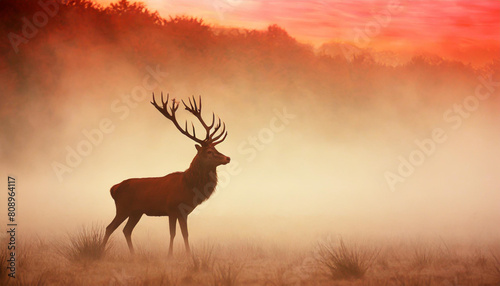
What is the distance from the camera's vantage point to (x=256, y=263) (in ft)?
27.2

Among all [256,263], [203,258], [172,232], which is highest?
[172,232]

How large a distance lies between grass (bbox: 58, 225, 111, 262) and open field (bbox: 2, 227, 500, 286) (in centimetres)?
2

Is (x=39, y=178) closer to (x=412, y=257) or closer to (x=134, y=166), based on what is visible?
(x=134, y=166)

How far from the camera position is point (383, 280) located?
24.6 feet

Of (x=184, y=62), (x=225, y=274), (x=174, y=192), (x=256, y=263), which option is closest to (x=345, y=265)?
(x=256, y=263)

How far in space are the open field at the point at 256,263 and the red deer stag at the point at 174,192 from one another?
18.6 inches

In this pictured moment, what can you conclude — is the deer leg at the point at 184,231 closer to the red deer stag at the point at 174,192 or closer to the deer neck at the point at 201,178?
the red deer stag at the point at 174,192

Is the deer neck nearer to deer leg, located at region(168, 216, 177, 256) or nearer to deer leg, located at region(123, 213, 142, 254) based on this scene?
deer leg, located at region(168, 216, 177, 256)

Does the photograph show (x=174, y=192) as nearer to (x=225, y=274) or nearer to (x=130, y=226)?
(x=130, y=226)

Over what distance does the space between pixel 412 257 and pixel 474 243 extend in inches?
71.0

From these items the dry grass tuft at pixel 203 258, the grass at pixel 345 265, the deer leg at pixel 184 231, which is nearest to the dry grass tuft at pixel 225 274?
the dry grass tuft at pixel 203 258

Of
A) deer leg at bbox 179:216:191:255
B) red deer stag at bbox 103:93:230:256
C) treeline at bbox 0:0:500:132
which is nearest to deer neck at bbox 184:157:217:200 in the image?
red deer stag at bbox 103:93:230:256

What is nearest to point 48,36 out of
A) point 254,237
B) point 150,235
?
point 150,235

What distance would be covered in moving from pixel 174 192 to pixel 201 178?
504mm
